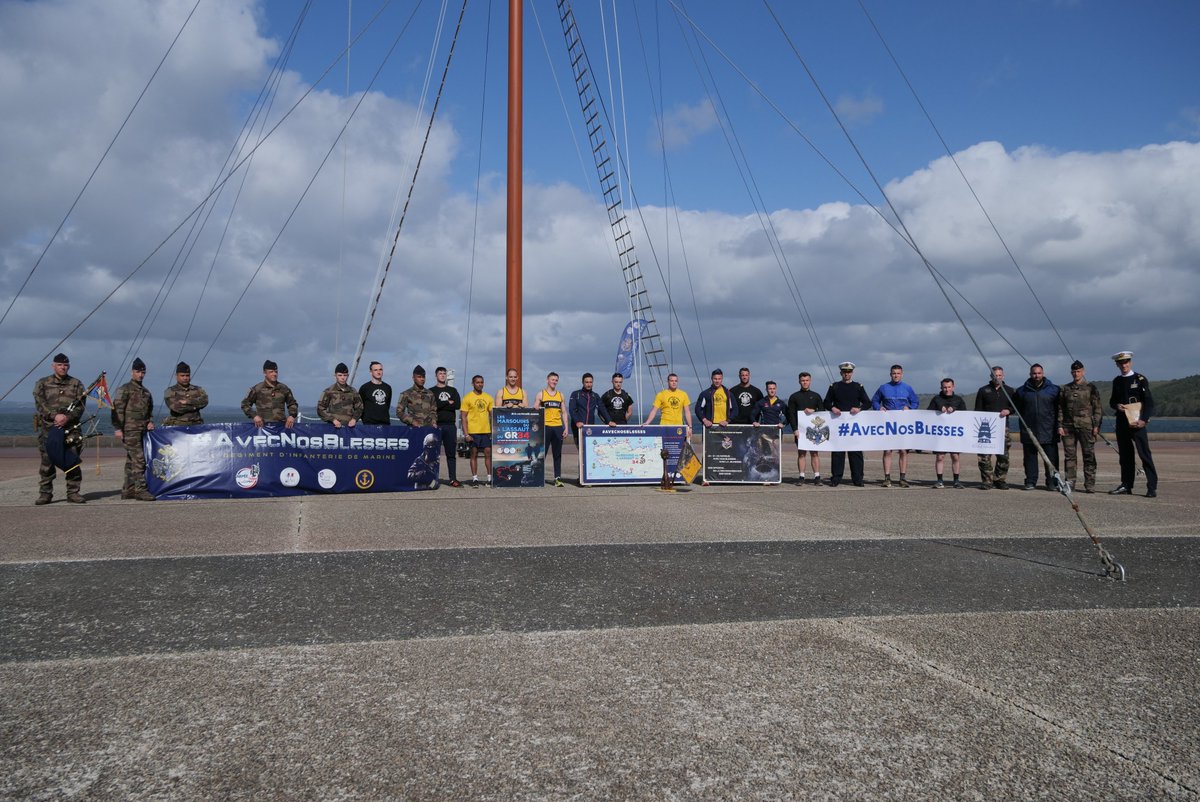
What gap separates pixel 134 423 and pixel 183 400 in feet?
2.48

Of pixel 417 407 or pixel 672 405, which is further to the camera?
pixel 672 405

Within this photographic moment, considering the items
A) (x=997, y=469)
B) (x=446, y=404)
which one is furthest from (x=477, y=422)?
(x=997, y=469)

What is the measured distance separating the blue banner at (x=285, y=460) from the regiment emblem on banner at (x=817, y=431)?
6387mm

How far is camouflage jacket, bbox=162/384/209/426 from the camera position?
40.1ft

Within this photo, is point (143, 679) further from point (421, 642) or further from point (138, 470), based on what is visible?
point (138, 470)

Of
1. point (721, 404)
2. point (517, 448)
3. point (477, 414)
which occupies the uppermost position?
point (721, 404)

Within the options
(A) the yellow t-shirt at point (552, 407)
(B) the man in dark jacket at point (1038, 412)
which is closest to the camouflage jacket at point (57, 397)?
(A) the yellow t-shirt at point (552, 407)

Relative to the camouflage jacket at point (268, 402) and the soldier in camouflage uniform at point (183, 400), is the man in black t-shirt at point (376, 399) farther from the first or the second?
the soldier in camouflage uniform at point (183, 400)

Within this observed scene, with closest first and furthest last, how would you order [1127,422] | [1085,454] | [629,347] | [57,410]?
1. [57,410]
2. [1127,422]
3. [1085,454]
4. [629,347]

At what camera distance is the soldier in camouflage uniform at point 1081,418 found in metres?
Result: 12.7

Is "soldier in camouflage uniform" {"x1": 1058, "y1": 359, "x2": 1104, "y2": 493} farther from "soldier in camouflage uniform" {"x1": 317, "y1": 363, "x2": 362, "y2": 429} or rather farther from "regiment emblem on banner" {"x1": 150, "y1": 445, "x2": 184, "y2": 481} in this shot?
"regiment emblem on banner" {"x1": 150, "y1": 445, "x2": 184, "y2": 481}

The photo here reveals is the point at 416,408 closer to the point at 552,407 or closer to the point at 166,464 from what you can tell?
the point at 552,407

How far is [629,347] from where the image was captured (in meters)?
20.2

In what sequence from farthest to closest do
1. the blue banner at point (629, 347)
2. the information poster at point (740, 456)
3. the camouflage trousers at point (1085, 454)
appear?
1. the blue banner at point (629, 347)
2. the information poster at point (740, 456)
3. the camouflage trousers at point (1085, 454)
